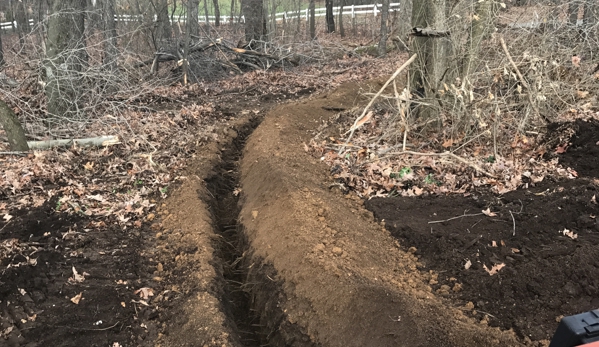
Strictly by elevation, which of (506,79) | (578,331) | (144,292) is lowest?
(144,292)

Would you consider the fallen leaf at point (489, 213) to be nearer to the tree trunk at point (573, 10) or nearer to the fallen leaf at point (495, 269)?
the fallen leaf at point (495, 269)

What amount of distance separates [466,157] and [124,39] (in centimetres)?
1511

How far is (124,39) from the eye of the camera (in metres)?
17.2

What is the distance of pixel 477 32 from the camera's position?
303 inches

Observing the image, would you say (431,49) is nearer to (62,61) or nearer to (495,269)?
(495,269)

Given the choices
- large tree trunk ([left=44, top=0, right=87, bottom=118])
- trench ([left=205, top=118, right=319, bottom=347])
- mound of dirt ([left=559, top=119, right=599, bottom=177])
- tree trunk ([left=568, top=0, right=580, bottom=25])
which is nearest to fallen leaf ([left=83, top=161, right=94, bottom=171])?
large tree trunk ([left=44, top=0, right=87, bottom=118])

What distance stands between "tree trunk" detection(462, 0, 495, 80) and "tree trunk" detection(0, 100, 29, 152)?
25.6 feet

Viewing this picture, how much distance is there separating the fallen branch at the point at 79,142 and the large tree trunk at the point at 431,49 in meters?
5.97

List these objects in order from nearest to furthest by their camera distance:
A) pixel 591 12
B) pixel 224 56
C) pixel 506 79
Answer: pixel 506 79, pixel 591 12, pixel 224 56

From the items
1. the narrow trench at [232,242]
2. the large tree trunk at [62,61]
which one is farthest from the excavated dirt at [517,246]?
the large tree trunk at [62,61]

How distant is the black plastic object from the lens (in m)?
1.54

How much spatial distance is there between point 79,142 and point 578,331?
8532 millimetres

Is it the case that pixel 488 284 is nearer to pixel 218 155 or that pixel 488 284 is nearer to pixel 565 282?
pixel 565 282

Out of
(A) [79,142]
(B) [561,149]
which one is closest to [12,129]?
(A) [79,142]
